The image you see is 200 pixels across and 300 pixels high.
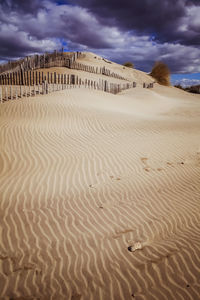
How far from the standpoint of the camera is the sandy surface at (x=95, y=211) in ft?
9.04

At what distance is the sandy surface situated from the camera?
2756 mm

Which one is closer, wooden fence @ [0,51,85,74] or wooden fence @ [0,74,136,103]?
wooden fence @ [0,74,136,103]

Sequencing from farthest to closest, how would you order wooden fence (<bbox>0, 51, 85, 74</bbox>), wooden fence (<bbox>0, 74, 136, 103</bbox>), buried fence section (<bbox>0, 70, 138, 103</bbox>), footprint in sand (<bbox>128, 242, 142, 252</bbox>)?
wooden fence (<bbox>0, 51, 85, 74</bbox>), buried fence section (<bbox>0, 70, 138, 103</bbox>), wooden fence (<bbox>0, 74, 136, 103</bbox>), footprint in sand (<bbox>128, 242, 142, 252</bbox>)

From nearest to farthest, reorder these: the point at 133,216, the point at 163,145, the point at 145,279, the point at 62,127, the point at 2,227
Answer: the point at 145,279
the point at 2,227
the point at 133,216
the point at 163,145
the point at 62,127

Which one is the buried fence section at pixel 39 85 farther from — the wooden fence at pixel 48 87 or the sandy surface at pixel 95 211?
the sandy surface at pixel 95 211

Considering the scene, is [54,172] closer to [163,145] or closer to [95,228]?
[95,228]

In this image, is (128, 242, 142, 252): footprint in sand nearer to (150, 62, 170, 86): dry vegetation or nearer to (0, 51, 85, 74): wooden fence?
(0, 51, 85, 74): wooden fence

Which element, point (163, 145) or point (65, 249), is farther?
point (163, 145)

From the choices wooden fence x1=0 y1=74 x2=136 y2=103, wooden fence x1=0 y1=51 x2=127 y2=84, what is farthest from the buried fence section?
wooden fence x1=0 y1=51 x2=127 y2=84

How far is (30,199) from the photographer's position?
185 inches

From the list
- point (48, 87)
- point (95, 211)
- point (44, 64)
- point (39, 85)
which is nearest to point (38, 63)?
point (44, 64)

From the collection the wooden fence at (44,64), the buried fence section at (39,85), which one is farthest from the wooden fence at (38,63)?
the buried fence section at (39,85)

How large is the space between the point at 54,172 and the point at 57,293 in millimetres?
3573

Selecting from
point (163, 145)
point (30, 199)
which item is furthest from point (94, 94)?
point (30, 199)
